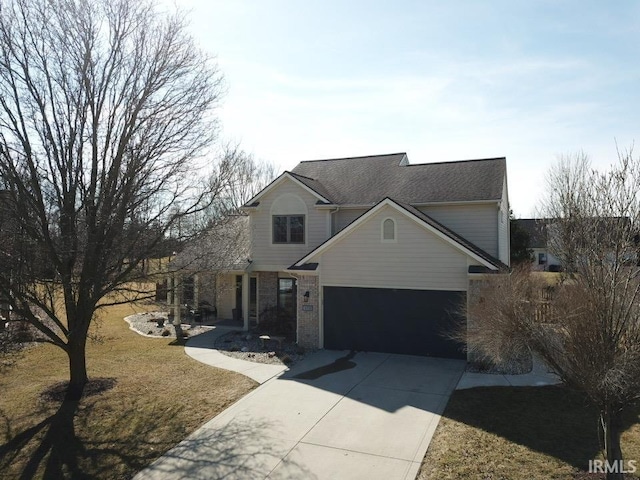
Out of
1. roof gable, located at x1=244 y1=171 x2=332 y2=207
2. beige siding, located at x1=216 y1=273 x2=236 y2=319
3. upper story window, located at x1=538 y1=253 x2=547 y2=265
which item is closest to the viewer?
roof gable, located at x1=244 y1=171 x2=332 y2=207

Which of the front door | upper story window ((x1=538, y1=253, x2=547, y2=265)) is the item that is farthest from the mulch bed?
upper story window ((x1=538, y1=253, x2=547, y2=265))

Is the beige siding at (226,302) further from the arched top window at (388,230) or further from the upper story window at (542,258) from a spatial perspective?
the upper story window at (542,258)

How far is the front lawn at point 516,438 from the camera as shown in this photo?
7453 millimetres

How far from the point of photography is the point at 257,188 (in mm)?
43219

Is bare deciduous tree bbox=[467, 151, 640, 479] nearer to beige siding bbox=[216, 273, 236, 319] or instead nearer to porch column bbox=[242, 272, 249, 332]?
porch column bbox=[242, 272, 249, 332]

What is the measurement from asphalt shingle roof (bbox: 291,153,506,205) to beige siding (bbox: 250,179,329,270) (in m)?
0.68

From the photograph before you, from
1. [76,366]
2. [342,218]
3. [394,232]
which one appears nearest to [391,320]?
[394,232]

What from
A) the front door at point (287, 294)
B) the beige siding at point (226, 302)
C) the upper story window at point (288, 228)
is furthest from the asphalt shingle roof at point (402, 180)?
the beige siding at point (226, 302)

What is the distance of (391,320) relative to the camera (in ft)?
50.8

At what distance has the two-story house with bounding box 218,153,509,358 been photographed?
1486 centimetres

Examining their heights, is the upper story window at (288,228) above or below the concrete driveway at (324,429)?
above

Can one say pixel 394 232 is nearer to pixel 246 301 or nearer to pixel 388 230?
pixel 388 230

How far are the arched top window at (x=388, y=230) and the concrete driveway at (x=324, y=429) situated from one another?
14.3 ft

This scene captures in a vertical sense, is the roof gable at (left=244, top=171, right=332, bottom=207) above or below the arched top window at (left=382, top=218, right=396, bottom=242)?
above
